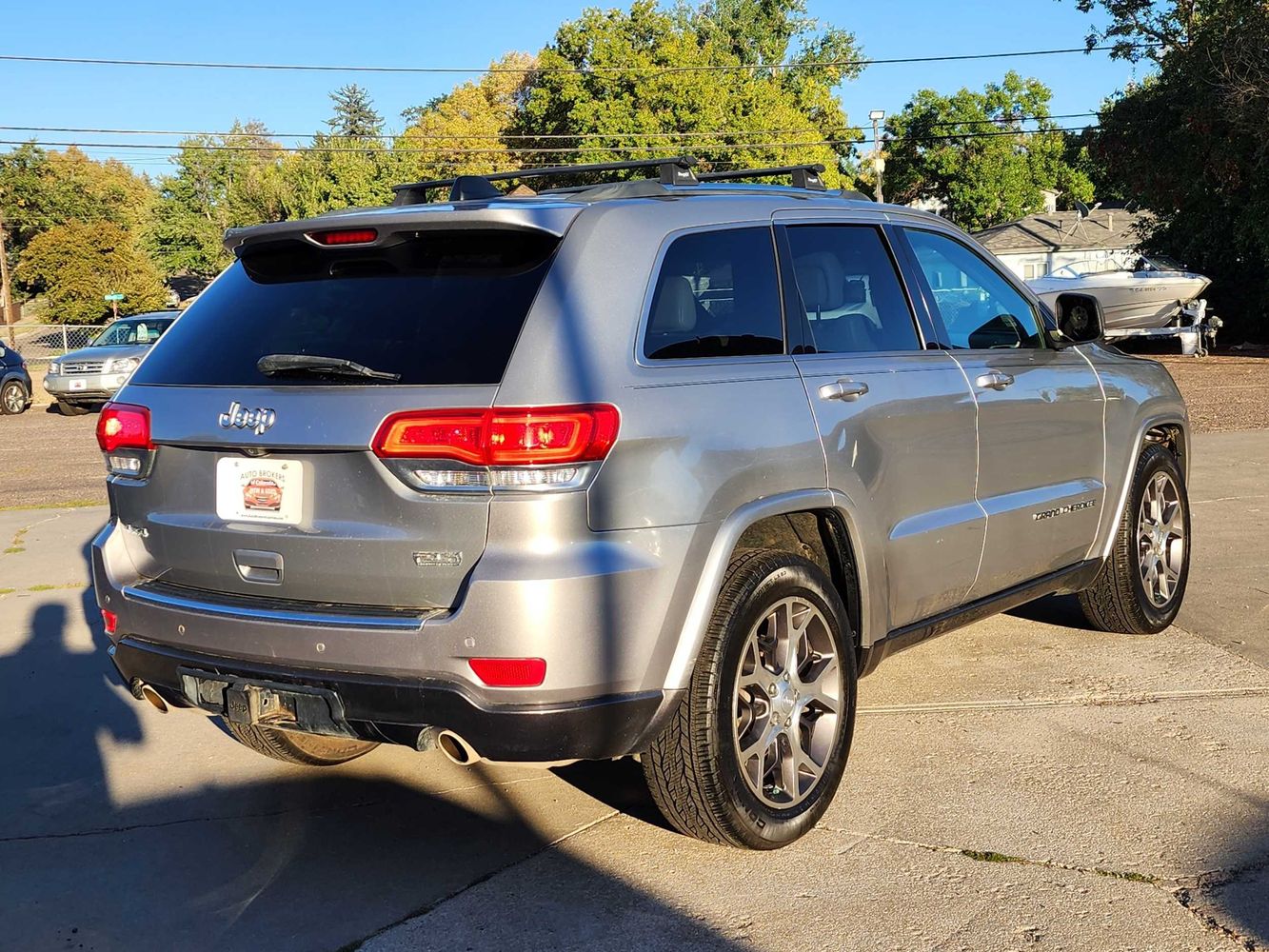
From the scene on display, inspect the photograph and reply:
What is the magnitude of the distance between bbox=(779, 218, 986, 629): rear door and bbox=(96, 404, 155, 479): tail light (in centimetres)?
199

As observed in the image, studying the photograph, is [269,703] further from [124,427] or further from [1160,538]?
[1160,538]

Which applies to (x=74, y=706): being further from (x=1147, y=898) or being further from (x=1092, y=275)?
(x=1092, y=275)

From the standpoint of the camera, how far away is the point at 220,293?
13.4 ft

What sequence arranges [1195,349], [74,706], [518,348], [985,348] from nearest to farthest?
1. [518,348]
2. [985,348]
3. [74,706]
4. [1195,349]

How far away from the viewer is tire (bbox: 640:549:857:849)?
3.59m

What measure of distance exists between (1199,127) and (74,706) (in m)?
26.3

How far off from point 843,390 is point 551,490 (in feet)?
4.30

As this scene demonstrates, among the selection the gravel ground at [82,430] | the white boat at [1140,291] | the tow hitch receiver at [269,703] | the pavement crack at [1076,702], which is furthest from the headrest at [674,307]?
the white boat at [1140,291]

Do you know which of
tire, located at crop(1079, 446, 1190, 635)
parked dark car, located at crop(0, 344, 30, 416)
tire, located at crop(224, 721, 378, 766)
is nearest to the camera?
tire, located at crop(224, 721, 378, 766)

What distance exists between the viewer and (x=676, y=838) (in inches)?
157

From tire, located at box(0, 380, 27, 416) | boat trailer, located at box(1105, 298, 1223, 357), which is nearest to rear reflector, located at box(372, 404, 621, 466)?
tire, located at box(0, 380, 27, 416)

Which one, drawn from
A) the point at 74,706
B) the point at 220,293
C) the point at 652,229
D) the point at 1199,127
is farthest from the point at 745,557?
the point at 1199,127

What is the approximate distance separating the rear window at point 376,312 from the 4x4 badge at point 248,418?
9 cm

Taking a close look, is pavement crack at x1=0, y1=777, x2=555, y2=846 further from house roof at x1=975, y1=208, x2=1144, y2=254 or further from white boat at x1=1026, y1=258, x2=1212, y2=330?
house roof at x1=975, y1=208, x2=1144, y2=254
